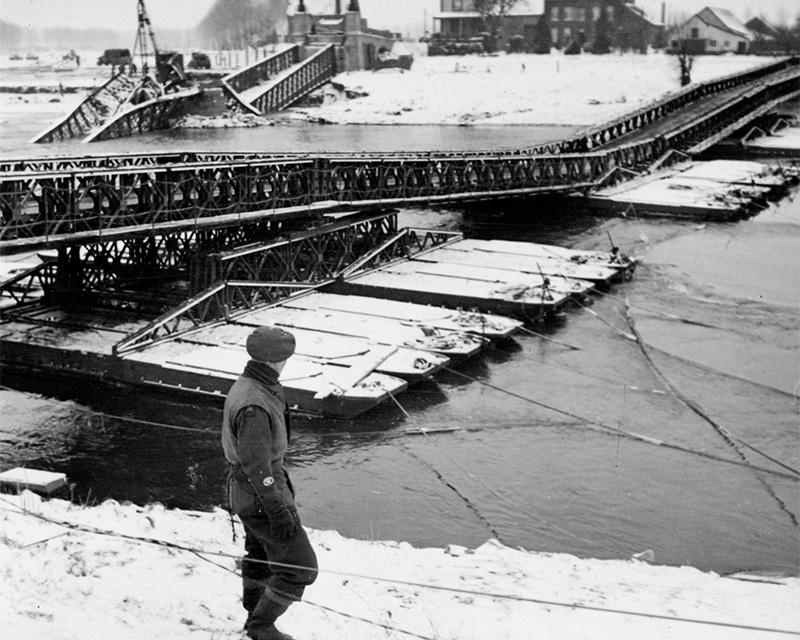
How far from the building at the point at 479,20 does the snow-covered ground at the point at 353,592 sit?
3760 inches

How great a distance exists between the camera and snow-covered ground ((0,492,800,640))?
5.91 meters

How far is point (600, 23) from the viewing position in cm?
9400

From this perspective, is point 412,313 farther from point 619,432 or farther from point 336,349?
point 619,432

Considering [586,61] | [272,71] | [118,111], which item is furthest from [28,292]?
[586,61]

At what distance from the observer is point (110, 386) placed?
16.4 meters

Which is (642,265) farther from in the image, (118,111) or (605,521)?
(118,111)

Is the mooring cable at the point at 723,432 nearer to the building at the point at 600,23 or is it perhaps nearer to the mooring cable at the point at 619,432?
the mooring cable at the point at 619,432

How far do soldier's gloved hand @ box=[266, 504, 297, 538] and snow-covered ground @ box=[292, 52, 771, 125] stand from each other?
60.6 meters

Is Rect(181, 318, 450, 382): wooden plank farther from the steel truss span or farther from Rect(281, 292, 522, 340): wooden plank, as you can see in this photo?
the steel truss span

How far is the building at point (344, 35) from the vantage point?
272 ft

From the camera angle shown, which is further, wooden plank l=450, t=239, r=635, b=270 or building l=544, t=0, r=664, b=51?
building l=544, t=0, r=664, b=51

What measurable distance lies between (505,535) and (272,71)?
71.3 meters

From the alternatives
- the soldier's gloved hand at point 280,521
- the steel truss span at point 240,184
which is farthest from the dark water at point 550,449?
the soldier's gloved hand at point 280,521

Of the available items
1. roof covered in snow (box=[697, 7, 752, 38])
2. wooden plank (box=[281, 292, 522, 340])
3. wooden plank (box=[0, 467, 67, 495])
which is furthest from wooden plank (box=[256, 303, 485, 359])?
roof covered in snow (box=[697, 7, 752, 38])
